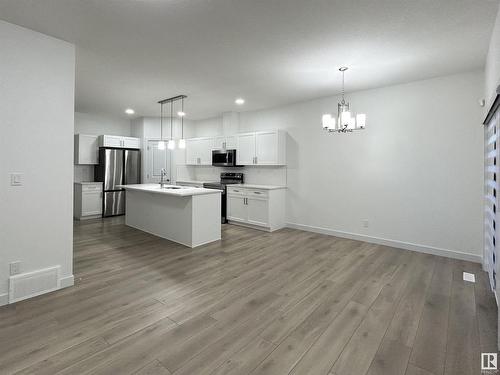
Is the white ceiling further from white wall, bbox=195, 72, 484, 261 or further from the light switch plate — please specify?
the light switch plate

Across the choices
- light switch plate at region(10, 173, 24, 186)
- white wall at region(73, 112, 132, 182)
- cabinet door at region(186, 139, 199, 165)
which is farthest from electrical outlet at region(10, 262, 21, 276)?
cabinet door at region(186, 139, 199, 165)

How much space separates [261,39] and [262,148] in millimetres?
3062

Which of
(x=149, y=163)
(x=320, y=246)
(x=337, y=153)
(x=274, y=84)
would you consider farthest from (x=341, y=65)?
(x=149, y=163)

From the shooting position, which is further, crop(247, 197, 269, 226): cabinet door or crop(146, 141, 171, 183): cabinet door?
crop(146, 141, 171, 183): cabinet door

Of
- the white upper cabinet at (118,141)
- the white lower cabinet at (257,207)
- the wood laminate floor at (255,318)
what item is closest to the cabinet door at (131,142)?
the white upper cabinet at (118,141)

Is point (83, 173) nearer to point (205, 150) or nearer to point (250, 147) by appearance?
point (205, 150)

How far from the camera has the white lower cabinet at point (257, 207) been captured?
545 cm

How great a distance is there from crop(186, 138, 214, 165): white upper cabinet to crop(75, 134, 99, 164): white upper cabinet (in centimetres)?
236

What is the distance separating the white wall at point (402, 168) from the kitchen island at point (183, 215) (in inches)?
78.9

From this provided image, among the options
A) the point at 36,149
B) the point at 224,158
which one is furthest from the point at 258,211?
the point at 36,149

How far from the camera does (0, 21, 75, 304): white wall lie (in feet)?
8.20

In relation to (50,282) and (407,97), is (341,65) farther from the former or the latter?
(50,282)

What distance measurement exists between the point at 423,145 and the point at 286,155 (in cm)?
257

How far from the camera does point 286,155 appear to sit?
5777 millimetres
